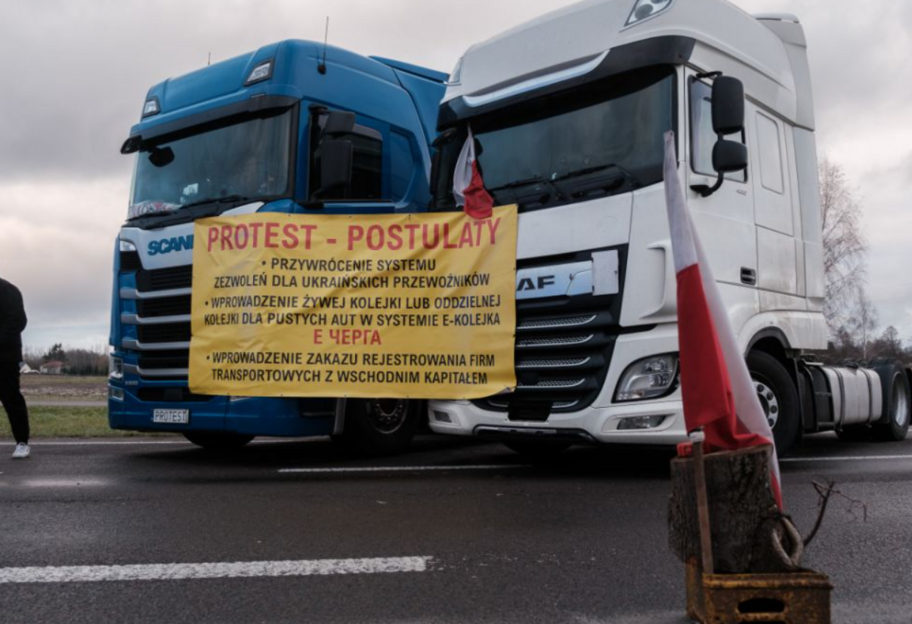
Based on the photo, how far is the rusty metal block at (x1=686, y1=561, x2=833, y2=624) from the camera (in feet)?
9.77

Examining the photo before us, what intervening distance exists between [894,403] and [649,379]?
591 cm

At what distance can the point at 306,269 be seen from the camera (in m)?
7.78

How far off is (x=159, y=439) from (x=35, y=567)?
291 inches

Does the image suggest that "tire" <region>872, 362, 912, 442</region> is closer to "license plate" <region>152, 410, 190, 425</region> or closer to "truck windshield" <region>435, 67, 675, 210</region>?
"truck windshield" <region>435, 67, 675, 210</region>

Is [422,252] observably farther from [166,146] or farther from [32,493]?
[32,493]

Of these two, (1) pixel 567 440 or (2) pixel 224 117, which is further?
(2) pixel 224 117

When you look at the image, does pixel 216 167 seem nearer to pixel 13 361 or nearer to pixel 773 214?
pixel 13 361

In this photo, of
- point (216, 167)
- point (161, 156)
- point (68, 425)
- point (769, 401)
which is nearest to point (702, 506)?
point (769, 401)

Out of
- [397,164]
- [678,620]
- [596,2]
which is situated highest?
[596,2]

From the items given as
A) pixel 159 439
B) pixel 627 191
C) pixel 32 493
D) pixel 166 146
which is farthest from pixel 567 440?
pixel 159 439

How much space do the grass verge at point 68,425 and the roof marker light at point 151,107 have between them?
4.23m

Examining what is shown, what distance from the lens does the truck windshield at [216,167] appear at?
25.9 ft

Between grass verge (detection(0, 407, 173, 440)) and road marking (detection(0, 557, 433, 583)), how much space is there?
24.3ft

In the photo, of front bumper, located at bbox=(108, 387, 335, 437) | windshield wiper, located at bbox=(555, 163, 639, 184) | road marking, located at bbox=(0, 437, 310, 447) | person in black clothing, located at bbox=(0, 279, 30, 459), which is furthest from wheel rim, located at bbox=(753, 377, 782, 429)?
person in black clothing, located at bbox=(0, 279, 30, 459)
